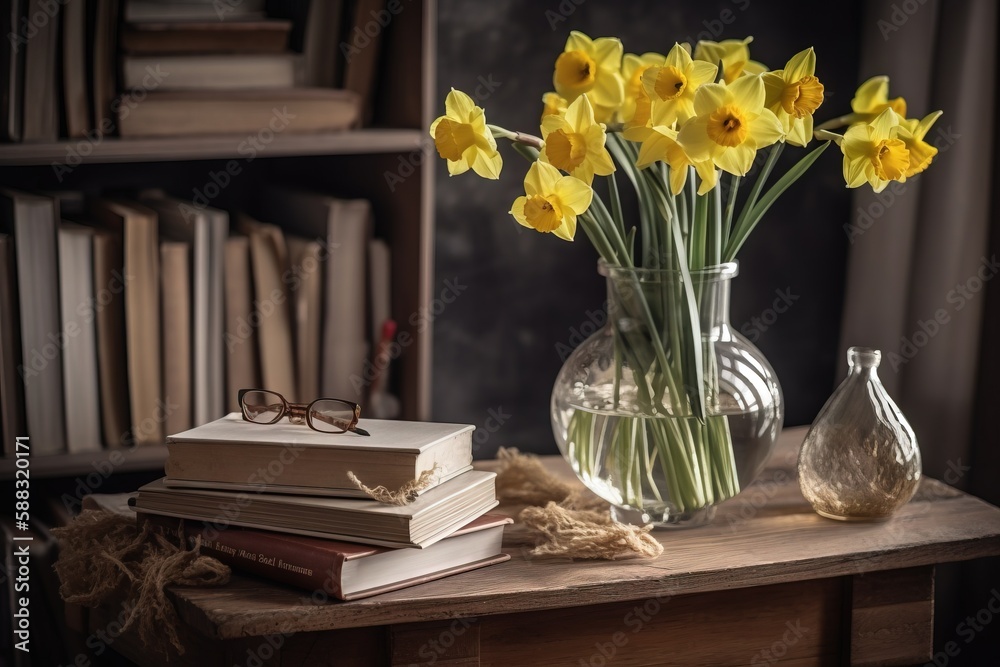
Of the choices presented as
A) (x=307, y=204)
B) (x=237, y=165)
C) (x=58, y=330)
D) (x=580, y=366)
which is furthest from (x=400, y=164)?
(x=580, y=366)

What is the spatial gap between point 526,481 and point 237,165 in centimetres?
94

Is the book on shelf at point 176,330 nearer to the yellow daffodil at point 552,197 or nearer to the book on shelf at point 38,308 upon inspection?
the book on shelf at point 38,308

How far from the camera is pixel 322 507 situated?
0.98 m

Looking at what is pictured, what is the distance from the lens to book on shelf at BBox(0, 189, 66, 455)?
58.6 inches

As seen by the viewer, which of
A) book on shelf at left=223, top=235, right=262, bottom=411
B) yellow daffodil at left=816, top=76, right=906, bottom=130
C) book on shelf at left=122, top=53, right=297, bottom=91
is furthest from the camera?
book on shelf at left=223, top=235, right=262, bottom=411

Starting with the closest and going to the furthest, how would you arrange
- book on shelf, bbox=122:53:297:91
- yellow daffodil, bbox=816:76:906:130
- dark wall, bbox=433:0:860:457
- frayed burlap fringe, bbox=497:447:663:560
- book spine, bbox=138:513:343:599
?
book spine, bbox=138:513:343:599, frayed burlap fringe, bbox=497:447:663:560, yellow daffodil, bbox=816:76:906:130, book on shelf, bbox=122:53:297:91, dark wall, bbox=433:0:860:457

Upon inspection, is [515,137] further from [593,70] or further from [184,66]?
[184,66]

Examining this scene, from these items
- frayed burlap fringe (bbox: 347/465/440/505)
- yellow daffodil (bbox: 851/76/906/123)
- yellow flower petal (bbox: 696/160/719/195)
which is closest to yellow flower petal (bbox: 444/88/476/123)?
yellow flower petal (bbox: 696/160/719/195)

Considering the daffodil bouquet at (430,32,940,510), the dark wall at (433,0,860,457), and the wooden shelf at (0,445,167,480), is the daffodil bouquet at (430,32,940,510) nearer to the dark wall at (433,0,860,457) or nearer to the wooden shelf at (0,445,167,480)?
the wooden shelf at (0,445,167,480)

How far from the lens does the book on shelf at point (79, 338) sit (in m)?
1.53

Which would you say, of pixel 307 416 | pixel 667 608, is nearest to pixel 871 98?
pixel 667 608

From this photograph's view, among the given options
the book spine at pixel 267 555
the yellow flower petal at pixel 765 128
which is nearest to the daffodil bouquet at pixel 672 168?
the yellow flower petal at pixel 765 128

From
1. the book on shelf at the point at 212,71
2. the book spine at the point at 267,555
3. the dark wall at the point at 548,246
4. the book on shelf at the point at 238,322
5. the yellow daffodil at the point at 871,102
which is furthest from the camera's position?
the dark wall at the point at 548,246

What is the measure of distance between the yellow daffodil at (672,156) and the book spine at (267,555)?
0.46 meters
